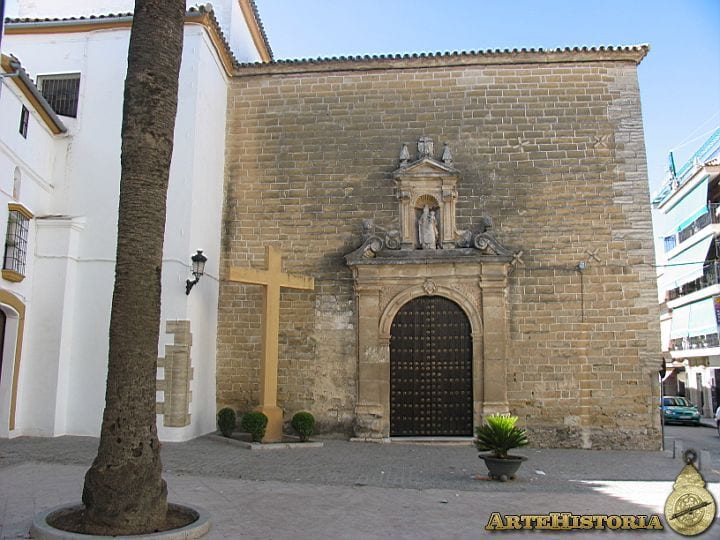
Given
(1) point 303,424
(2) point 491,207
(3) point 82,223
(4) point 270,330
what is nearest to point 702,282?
(2) point 491,207

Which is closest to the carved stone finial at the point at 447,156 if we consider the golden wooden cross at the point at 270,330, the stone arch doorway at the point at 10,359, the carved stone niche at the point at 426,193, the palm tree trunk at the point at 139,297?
the carved stone niche at the point at 426,193

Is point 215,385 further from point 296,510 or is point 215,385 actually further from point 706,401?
point 706,401

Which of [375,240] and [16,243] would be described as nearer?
[16,243]

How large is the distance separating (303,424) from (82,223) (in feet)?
16.8

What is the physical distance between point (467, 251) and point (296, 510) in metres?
6.89

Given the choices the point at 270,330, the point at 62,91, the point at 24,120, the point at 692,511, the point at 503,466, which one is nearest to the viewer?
the point at 692,511

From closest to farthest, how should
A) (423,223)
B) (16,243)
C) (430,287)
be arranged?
(16,243)
(430,287)
(423,223)

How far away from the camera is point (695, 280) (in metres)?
28.8

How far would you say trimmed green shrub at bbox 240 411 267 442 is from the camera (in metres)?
10.3

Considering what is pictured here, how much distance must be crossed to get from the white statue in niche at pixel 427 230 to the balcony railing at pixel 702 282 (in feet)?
51.5

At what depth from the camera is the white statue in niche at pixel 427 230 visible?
1209 cm

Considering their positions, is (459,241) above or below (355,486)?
above

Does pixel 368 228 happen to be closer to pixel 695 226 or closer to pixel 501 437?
pixel 501 437

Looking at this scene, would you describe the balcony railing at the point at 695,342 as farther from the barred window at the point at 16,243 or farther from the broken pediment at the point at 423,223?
the barred window at the point at 16,243
